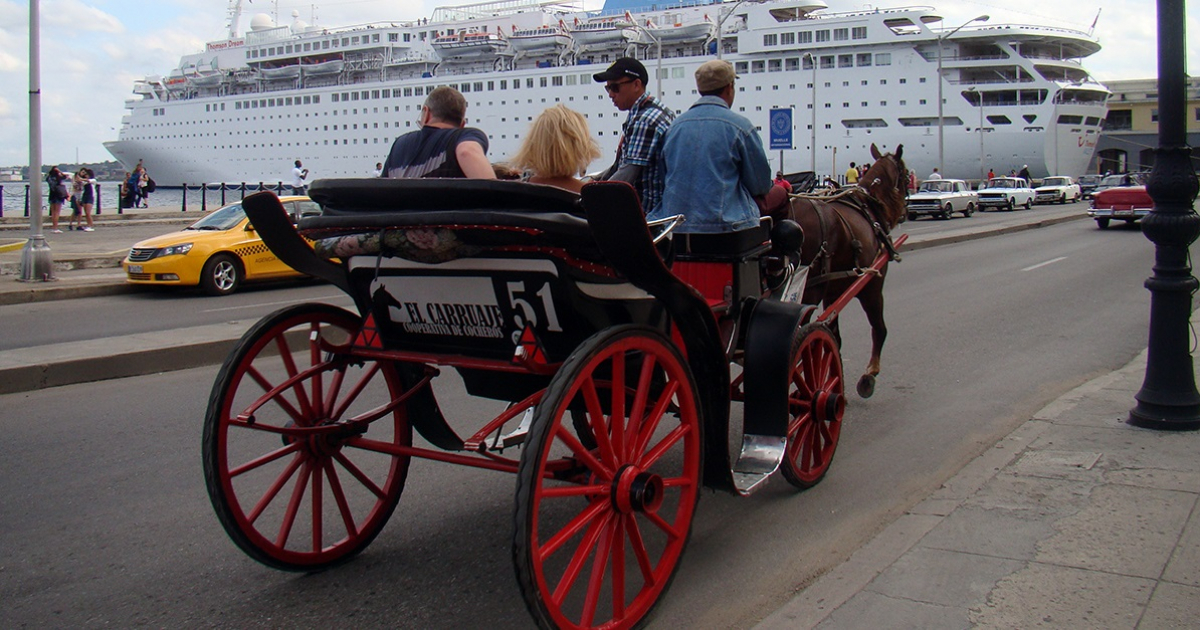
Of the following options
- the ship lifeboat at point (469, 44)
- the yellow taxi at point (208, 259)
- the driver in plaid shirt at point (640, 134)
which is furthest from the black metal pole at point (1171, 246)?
the ship lifeboat at point (469, 44)

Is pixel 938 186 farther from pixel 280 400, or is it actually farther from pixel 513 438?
pixel 280 400

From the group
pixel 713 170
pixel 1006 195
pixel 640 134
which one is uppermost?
pixel 1006 195

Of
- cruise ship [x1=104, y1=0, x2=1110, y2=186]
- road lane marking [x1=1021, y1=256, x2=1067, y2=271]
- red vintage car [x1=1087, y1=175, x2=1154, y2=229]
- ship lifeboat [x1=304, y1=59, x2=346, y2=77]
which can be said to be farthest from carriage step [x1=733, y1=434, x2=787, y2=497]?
ship lifeboat [x1=304, y1=59, x2=346, y2=77]

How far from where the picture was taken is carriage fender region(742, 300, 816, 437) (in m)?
4.09

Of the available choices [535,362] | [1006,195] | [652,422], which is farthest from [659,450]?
[1006,195]

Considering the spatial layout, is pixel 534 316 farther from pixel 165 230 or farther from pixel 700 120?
pixel 165 230

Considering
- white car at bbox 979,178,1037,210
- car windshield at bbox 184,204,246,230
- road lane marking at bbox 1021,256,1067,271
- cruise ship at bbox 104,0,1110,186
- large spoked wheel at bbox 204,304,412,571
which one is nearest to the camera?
large spoked wheel at bbox 204,304,412,571

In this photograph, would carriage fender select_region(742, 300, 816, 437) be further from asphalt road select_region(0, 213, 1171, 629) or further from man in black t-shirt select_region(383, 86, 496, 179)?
man in black t-shirt select_region(383, 86, 496, 179)

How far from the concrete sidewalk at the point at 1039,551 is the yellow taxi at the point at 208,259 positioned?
449 inches

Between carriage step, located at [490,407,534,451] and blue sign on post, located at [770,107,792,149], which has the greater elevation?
blue sign on post, located at [770,107,792,149]

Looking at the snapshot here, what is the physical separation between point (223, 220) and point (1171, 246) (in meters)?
13.6

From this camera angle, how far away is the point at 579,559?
283cm

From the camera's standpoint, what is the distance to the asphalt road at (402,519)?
351 cm

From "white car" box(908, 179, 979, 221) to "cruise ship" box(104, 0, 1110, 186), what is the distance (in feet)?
42.7
